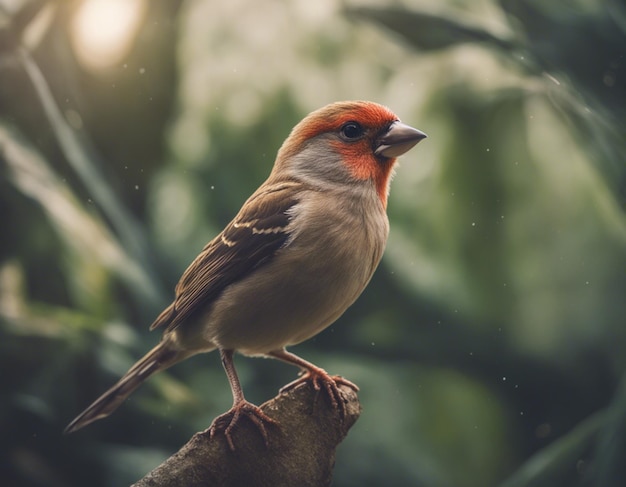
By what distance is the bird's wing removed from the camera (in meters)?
2.13

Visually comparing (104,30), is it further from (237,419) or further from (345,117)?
(237,419)

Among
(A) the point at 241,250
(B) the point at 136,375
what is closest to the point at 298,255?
(A) the point at 241,250

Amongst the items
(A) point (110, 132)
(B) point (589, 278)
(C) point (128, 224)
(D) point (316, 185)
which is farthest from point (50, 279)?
(B) point (589, 278)

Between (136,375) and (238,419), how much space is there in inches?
22.7

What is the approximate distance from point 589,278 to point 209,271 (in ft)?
5.00

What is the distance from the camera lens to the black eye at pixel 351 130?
2213mm

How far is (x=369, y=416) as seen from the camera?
9.25 feet

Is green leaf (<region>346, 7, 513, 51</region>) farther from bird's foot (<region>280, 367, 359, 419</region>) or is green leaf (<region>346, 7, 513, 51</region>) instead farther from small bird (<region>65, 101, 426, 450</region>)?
bird's foot (<region>280, 367, 359, 419</region>)

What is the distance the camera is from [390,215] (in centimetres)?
290

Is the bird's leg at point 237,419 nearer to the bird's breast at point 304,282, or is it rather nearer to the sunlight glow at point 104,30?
the bird's breast at point 304,282

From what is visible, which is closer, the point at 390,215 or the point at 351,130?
the point at 351,130

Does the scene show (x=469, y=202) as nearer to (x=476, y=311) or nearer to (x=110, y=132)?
(x=476, y=311)

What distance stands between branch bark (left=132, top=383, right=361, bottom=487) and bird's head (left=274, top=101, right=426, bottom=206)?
654 mm

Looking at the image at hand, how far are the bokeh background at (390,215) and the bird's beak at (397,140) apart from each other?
725 millimetres
